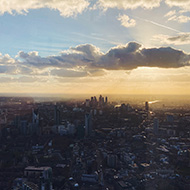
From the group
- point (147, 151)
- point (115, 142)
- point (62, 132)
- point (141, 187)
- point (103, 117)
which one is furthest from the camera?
point (103, 117)

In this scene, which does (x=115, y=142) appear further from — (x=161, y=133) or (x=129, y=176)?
(x=129, y=176)

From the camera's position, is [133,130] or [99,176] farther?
[133,130]

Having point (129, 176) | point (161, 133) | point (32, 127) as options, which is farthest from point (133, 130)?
point (129, 176)

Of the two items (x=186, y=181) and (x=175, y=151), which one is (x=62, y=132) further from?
(x=186, y=181)

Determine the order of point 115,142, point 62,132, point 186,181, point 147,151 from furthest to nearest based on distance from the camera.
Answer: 1. point 62,132
2. point 115,142
3. point 147,151
4. point 186,181

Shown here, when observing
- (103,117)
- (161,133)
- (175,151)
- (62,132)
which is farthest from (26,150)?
(103,117)

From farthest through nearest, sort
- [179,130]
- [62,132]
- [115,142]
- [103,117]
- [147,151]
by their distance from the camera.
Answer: [103,117]
[179,130]
[62,132]
[115,142]
[147,151]
